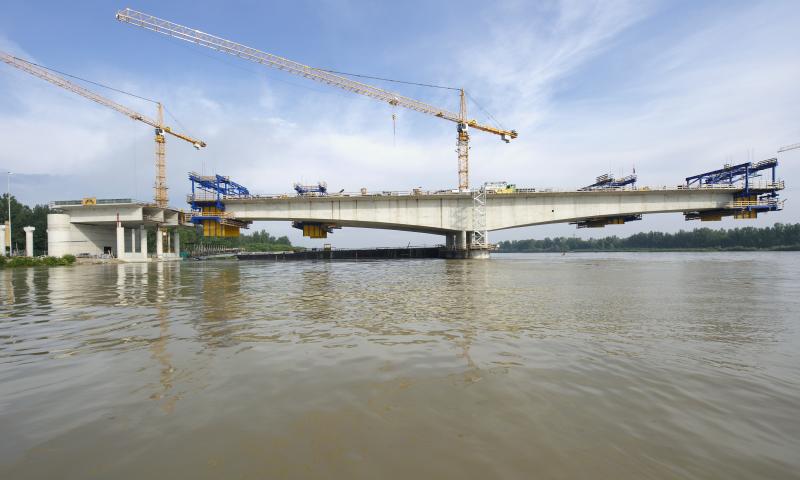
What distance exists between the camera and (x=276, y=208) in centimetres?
5547

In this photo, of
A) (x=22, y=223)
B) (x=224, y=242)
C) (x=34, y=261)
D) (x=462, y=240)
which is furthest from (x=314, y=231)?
(x=224, y=242)

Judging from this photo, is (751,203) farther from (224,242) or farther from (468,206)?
(224,242)

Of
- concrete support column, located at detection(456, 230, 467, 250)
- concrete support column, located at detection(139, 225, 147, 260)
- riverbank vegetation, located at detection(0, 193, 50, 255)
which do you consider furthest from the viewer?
riverbank vegetation, located at detection(0, 193, 50, 255)

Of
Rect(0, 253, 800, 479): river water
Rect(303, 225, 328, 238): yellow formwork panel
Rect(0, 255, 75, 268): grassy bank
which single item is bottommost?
Rect(0, 253, 800, 479): river water

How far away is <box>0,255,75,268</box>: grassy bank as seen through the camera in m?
47.9

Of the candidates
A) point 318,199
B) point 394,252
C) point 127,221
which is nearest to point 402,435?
point 318,199

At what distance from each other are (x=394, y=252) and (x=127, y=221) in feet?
156

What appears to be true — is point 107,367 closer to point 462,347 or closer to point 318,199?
point 462,347

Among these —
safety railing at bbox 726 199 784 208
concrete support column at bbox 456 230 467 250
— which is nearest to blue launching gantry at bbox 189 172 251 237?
concrete support column at bbox 456 230 467 250

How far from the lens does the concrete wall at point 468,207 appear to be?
5309 centimetres

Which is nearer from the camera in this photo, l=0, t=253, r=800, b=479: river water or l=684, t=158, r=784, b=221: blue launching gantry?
l=0, t=253, r=800, b=479: river water

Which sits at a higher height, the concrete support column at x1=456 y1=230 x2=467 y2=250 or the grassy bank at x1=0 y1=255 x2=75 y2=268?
the concrete support column at x1=456 y1=230 x2=467 y2=250

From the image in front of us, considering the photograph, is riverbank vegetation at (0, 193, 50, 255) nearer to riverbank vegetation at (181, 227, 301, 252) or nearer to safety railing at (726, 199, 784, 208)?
riverbank vegetation at (181, 227, 301, 252)

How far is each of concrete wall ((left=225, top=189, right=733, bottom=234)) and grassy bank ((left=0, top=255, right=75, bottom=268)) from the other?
79.0ft
